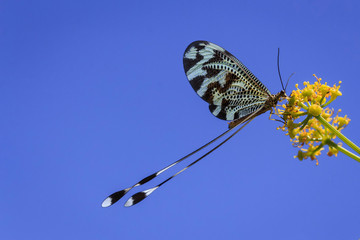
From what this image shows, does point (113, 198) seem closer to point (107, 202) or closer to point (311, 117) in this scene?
point (107, 202)

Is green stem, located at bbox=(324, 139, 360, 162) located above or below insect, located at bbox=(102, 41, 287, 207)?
below

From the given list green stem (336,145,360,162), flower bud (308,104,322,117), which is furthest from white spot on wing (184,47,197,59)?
green stem (336,145,360,162)

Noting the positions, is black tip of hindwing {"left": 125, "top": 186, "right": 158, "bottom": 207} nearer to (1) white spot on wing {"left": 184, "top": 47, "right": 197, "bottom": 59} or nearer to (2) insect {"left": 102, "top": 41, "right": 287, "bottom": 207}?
(2) insect {"left": 102, "top": 41, "right": 287, "bottom": 207}

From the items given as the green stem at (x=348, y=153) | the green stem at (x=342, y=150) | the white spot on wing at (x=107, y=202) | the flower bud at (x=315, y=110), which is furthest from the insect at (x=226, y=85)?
the white spot on wing at (x=107, y=202)

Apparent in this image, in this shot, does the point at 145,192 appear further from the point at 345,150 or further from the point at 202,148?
the point at 345,150

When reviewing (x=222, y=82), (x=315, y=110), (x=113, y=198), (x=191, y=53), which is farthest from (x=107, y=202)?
(x=315, y=110)

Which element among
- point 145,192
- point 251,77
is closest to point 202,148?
point 145,192

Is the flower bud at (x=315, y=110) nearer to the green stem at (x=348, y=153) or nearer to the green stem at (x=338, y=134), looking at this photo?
the green stem at (x=338, y=134)
